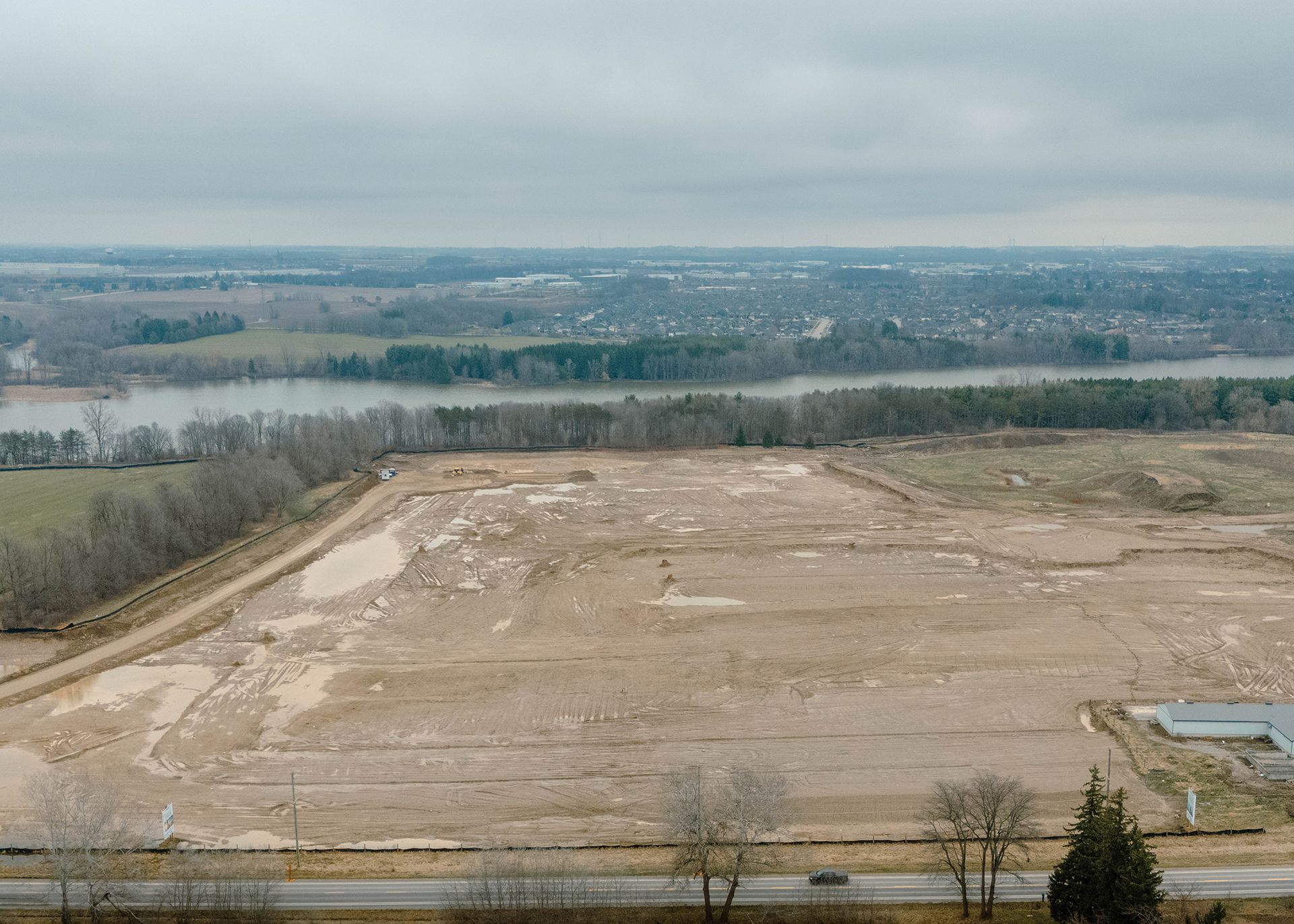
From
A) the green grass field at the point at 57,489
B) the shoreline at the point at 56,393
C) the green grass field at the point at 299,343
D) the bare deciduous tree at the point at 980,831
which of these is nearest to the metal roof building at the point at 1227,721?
the bare deciduous tree at the point at 980,831

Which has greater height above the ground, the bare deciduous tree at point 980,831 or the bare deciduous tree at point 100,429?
the bare deciduous tree at point 100,429

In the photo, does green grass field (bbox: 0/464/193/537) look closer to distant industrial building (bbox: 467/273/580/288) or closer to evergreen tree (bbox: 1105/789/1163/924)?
evergreen tree (bbox: 1105/789/1163/924)

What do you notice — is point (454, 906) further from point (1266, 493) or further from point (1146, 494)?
point (1266, 493)

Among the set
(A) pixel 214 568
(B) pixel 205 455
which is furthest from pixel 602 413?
(A) pixel 214 568

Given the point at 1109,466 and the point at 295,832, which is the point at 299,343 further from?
the point at 295,832

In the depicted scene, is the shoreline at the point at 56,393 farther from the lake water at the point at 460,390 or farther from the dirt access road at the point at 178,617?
the dirt access road at the point at 178,617

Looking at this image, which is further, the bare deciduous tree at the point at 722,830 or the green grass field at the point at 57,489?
the green grass field at the point at 57,489

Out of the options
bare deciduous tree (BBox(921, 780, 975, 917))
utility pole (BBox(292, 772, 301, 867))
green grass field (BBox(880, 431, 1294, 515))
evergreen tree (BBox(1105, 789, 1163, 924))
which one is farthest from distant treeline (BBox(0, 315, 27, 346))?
evergreen tree (BBox(1105, 789, 1163, 924))
